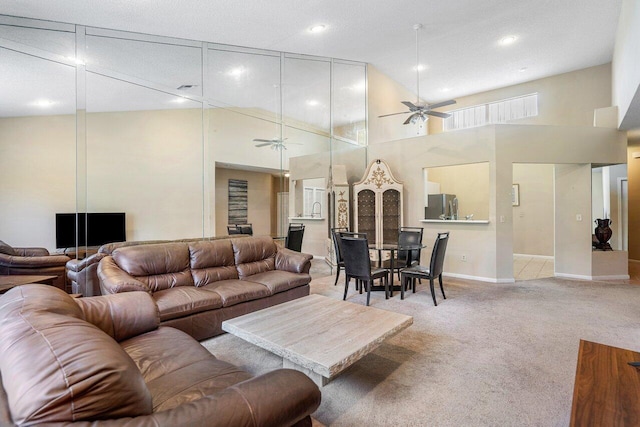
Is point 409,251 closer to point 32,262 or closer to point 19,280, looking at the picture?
point 19,280

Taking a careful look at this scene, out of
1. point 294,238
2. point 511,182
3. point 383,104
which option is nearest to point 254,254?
point 294,238

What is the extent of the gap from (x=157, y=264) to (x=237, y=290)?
91 centimetres

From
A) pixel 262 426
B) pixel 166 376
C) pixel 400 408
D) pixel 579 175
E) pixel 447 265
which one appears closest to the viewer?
pixel 262 426

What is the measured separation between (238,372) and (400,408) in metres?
1.09

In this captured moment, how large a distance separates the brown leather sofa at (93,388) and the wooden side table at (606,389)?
1132mm

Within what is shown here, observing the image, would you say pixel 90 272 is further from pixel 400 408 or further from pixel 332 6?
pixel 332 6

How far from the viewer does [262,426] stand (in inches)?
38.4

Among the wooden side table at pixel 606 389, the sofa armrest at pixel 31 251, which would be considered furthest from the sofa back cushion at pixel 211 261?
the wooden side table at pixel 606 389

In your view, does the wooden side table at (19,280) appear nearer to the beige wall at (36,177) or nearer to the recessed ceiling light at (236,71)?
the beige wall at (36,177)

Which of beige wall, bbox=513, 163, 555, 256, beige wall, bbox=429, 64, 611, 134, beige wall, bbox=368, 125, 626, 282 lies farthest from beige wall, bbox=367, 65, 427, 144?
beige wall, bbox=513, 163, 555, 256

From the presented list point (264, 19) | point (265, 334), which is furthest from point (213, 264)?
point (264, 19)

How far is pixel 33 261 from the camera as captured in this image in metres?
3.78

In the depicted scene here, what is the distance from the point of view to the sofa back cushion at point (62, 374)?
2.59 feet

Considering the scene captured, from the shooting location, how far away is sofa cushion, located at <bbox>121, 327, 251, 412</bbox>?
138 centimetres
